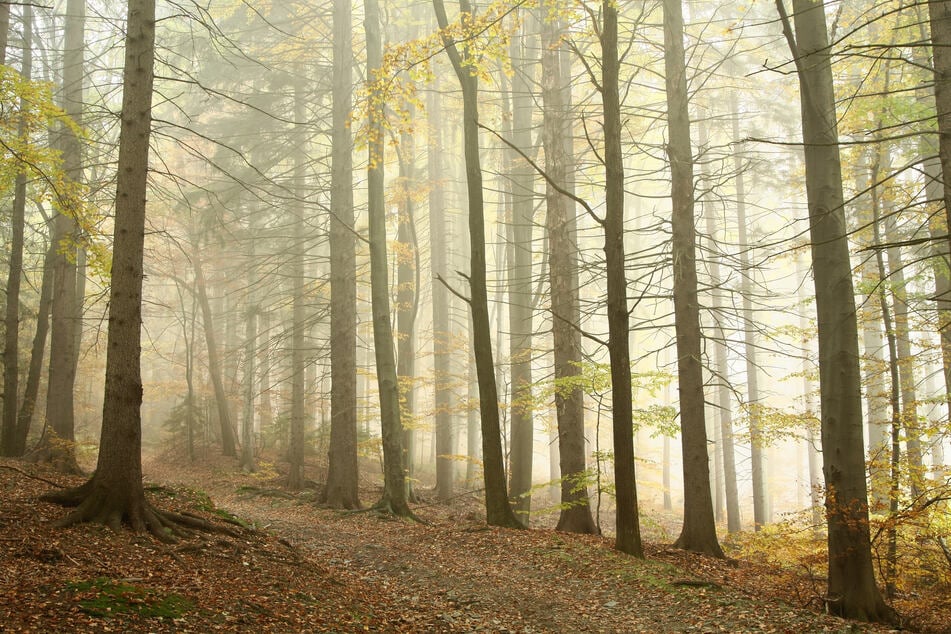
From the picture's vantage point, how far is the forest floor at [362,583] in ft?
14.7

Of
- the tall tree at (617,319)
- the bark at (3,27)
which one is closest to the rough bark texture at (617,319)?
the tall tree at (617,319)

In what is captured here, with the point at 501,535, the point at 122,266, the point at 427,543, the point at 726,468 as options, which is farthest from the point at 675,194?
the point at 726,468

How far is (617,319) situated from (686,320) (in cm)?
253

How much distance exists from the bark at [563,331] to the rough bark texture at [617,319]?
2.22 meters

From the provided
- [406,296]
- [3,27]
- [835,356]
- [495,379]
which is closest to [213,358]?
[406,296]

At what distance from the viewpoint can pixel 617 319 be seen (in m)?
8.14

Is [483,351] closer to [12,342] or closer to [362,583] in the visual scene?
[362,583]

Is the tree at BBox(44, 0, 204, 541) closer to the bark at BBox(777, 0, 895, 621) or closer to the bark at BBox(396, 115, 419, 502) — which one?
the bark at BBox(777, 0, 895, 621)

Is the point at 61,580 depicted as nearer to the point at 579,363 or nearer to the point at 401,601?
the point at 401,601

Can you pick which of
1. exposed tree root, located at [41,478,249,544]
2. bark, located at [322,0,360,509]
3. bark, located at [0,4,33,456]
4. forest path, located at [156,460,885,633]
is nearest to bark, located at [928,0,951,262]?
forest path, located at [156,460,885,633]

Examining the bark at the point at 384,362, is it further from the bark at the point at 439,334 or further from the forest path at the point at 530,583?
the bark at the point at 439,334

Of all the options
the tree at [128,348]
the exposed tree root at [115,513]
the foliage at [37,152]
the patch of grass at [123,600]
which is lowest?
the patch of grass at [123,600]

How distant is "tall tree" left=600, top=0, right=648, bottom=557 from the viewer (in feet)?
26.3

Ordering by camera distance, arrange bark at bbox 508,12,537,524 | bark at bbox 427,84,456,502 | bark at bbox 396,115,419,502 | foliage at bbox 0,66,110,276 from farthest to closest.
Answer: bark at bbox 427,84,456,502
bark at bbox 396,115,419,502
bark at bbox 508,12,537,524
foliage at bbox 0,66,110,276
